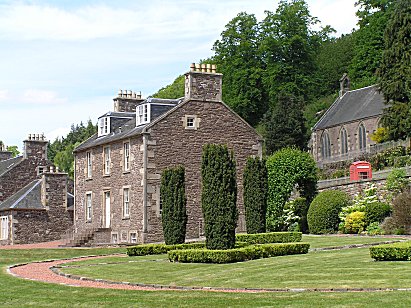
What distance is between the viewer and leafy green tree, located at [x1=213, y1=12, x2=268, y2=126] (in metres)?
81.1

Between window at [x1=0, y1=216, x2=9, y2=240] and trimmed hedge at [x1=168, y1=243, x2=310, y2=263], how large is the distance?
26218 millimetres

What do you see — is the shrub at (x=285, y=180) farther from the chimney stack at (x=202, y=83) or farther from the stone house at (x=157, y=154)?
the chimney stack at (x=202, y=83)

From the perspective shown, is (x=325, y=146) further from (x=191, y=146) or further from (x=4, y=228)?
(x=4, y=228)

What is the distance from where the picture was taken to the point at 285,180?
44594 mm

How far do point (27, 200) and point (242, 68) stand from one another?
36.9 m

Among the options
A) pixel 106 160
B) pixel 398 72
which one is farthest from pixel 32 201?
pixel 398 72

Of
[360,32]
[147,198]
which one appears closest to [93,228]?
[147,198]

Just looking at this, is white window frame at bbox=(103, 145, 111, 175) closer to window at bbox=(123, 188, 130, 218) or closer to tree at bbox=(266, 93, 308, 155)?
window at bbox=(123, 188, 130, 218)

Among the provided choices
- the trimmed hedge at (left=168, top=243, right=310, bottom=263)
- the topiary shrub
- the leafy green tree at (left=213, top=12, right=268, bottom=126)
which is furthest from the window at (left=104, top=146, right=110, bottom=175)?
the leafy green tree at (left=213, top=12, right=268, bottom=126)

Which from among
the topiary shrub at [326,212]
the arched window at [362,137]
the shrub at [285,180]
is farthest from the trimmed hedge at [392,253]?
the arched window at [362,137]

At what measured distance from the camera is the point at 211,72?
43.7m

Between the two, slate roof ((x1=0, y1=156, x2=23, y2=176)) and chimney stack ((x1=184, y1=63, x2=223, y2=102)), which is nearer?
chimney stack ((x1=184, y1=63, x2=223, y2=102))

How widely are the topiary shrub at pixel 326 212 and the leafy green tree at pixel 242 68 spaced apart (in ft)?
131

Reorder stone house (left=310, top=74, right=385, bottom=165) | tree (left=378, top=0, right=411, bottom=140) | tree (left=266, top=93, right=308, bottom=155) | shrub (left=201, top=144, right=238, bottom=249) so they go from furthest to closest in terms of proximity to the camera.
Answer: tree (left=266, top=93, right=308, bottom=155) → stone house (left=310, top=74, right=385, bottom=165) → tree (left=378, top=0, right=411, bottom=140) → shrub (left=201, top=144, right=238, bottom=249)
